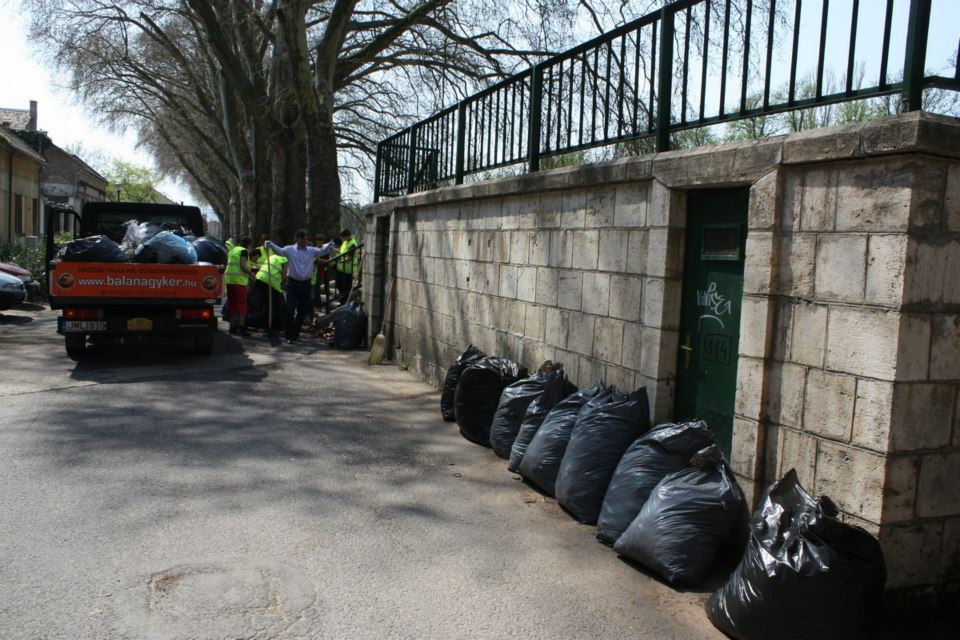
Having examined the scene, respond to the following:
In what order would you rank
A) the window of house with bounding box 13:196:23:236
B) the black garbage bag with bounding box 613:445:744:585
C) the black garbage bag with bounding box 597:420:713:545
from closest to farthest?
the black garbage bag with bounding box 613:445:744:585, the black garbage bag with bounding box 597:420:713:545, the window of house with bounding box 13:196:23:236

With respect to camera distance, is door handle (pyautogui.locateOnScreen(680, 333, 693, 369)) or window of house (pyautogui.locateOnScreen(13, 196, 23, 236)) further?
window of house (pyautogui.locateOnScreen(13, 196, 23, 236))

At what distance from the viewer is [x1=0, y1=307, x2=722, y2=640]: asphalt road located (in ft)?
11.2

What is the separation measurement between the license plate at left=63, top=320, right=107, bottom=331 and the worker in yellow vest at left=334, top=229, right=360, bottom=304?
5009 mm

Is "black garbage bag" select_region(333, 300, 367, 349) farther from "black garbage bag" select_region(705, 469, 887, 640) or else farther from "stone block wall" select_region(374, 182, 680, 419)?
"black garbage bag" select_region(705, 469, 887, 640)

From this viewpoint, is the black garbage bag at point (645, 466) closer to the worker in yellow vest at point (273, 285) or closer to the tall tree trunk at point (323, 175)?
the worker in yellow vest at point (273, 285)

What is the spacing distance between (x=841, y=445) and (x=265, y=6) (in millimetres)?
24477

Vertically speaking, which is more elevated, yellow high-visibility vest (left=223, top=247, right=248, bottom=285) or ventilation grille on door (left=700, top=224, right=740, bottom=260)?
ventilation grille on door (left=700, top=224, right=740, bottom=260)

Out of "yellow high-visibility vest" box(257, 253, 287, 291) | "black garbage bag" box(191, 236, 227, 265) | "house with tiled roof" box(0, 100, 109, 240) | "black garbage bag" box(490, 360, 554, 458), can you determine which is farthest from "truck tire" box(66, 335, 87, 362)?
"house with tiled roof" box(0, 100, 109, 240)

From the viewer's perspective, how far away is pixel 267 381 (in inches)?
358

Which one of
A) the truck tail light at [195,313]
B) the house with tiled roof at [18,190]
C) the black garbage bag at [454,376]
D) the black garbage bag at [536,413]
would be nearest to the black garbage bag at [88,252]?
the truck tail light at [195,313]

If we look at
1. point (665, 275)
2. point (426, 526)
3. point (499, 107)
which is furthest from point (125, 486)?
point (499, 107)

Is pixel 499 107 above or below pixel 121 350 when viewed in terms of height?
above

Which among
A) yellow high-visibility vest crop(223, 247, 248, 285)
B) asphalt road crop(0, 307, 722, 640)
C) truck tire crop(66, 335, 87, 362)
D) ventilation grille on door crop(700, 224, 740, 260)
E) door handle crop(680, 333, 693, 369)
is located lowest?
asphalt road crop(0, 307, 722, 640)

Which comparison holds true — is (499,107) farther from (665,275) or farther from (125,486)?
(125,486)
